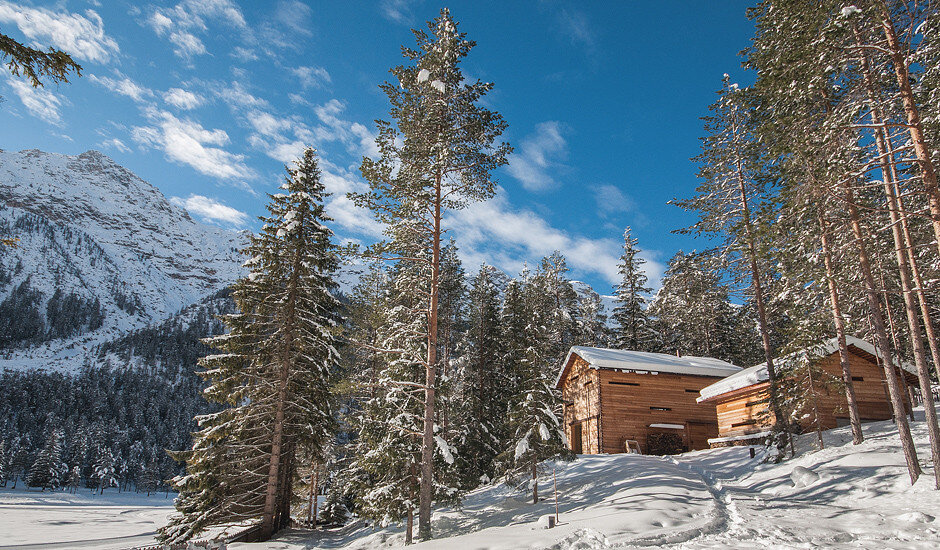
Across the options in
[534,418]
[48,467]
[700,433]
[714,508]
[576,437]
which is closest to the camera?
[714,508]

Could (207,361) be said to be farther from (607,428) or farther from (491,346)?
(607,428)

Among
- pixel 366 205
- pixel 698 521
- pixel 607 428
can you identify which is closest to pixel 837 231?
pixel 698 521

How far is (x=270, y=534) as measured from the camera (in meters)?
16.7

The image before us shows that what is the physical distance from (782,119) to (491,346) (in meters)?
23.6

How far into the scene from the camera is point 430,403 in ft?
44.2

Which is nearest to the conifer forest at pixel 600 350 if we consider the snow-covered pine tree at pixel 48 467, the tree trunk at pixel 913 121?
the tree trunk at pixel 913 121

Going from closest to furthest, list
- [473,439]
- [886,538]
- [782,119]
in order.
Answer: [886,538]
[782,119]
[473,439]

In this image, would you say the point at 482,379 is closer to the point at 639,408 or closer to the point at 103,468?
the point at 639,408

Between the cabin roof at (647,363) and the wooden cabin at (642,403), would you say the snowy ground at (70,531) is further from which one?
the cabin roof at (647,363)

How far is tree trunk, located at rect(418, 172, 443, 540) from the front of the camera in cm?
1276

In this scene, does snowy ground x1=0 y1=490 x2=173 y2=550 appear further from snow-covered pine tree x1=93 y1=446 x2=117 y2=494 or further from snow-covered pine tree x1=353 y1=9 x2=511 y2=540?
snow-covered pine tree x1=93 y1=446 x2=117 y2=494

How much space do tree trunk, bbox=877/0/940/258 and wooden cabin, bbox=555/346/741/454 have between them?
65.9ft

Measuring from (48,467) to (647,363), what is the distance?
121 m

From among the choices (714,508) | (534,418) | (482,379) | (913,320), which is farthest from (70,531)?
(913,320)
